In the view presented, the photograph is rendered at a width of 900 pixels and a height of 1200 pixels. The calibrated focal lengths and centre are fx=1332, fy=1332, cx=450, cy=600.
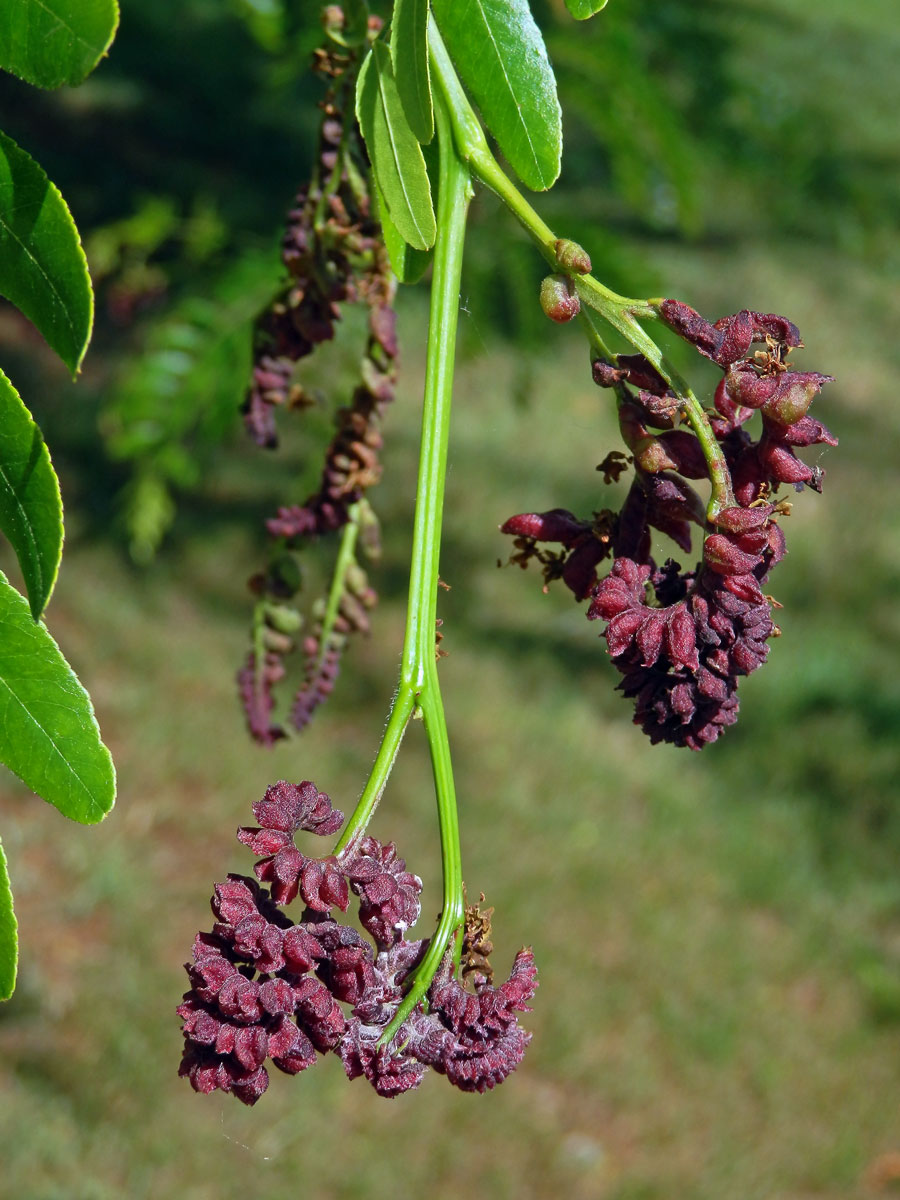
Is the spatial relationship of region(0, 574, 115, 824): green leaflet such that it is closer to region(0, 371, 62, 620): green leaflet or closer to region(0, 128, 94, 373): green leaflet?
region(0, 371, 62, 620): green leaflet

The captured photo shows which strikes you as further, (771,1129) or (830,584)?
(830,584)

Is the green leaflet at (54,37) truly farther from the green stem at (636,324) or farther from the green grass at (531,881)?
the green grass at (531,881)

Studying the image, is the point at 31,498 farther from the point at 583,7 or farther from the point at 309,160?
the point at 309,160

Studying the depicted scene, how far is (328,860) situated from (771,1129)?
3370mm

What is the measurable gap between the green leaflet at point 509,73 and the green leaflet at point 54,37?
0.27 m

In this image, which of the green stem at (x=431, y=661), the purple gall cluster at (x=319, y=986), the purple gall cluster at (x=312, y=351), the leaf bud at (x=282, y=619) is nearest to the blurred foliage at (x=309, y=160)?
the purple gall cluster at (x=312, y=351)

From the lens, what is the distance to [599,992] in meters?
4.18

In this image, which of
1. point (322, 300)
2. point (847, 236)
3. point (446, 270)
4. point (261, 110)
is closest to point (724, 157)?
point (322, 300)

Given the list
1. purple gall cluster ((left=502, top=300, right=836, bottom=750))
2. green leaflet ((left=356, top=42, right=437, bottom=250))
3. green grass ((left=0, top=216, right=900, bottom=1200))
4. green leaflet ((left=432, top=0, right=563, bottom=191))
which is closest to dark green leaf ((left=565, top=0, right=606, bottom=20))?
green leaflet ((left=432, top=0, right=563, bottom=191))

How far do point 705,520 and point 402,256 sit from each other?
0.37 metres

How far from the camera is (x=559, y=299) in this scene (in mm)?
949

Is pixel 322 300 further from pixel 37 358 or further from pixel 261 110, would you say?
pixel 261 110

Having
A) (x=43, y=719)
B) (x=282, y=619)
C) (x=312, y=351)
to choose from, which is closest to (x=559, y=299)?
(x=43, y=719)

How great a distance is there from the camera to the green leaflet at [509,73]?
1.04 metres
